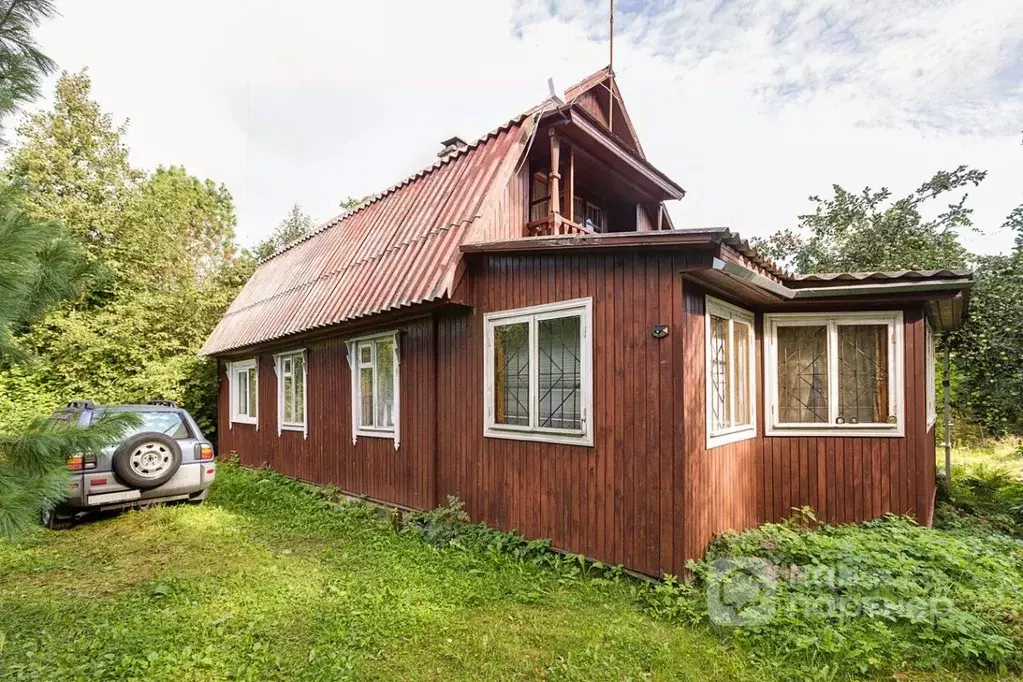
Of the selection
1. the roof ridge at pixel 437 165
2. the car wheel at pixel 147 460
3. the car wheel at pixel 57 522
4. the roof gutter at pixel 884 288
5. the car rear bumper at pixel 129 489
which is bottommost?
the car wheel at pixel 57 522

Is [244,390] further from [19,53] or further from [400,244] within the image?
[19,53]

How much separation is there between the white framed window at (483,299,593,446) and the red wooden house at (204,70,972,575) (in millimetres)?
22

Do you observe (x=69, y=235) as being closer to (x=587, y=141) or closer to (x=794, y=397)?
(x=587, y=141)

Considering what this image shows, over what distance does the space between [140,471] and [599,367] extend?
19.1ft

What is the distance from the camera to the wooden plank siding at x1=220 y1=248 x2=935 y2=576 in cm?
431

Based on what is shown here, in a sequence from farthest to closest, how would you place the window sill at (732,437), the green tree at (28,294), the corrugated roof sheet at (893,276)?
the corrugated roof sheet at (893,276) < the window sill at (732,437) < the green tree at (28,294)

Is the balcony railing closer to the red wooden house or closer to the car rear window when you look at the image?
the red wooden house

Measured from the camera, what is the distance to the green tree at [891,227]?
10.8 metres

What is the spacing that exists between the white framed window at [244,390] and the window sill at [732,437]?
9167mm

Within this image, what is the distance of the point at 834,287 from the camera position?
538 centimetres

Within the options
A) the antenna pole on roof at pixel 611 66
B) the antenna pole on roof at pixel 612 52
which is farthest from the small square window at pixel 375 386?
the antenna pole on roof at pixel 612 52

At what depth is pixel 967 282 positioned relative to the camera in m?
4.92

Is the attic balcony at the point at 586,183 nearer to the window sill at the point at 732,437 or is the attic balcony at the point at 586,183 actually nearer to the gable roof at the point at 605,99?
the gable roof at the point at 605,99

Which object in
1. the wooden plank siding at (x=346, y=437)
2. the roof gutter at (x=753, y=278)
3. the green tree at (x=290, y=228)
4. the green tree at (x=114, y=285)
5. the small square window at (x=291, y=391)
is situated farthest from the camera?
the green tree at (x=290, y=228)
